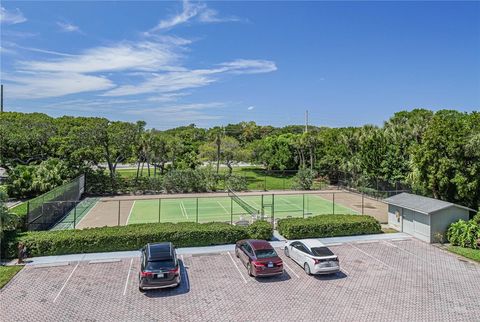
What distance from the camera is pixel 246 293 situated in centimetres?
1436

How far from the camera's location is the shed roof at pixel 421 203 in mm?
21516

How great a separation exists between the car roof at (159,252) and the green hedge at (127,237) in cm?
382

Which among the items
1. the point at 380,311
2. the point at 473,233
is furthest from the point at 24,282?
the point at 473,233

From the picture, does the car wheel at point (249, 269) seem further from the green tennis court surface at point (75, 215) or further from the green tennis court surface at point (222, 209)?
the green tennis court surface at point (75, 215)

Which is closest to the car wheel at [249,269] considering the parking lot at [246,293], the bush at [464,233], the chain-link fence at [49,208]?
the parking lot at [246,293]

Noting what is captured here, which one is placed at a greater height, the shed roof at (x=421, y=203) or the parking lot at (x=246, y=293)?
the shed roof at (x=421, y=203)

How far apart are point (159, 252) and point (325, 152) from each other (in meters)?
40.6

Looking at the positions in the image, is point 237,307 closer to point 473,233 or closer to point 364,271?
point 364,271

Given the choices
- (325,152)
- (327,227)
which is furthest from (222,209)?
(325,152)

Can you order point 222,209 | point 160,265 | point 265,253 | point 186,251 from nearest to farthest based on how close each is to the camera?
1. point 160,265
2. point 265,253
3. point 186,251
4. point 222,209

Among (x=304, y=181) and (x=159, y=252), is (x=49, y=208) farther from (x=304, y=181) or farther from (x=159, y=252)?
(x=304, y=181)

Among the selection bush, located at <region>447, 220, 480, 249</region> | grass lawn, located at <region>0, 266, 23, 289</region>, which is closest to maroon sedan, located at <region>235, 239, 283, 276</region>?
grass lawn, located at <region>0, 266, 23, 289</region>

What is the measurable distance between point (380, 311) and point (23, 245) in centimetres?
1662

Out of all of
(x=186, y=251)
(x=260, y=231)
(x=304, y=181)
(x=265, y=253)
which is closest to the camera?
(x=265, y=253)
